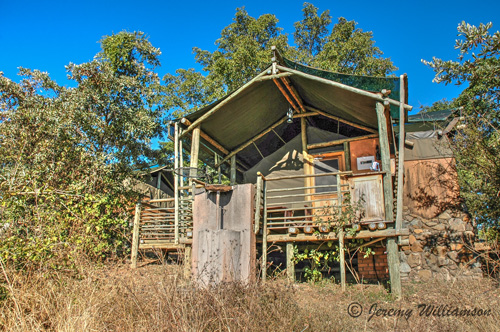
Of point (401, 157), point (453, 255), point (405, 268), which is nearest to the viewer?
point (401, 157)

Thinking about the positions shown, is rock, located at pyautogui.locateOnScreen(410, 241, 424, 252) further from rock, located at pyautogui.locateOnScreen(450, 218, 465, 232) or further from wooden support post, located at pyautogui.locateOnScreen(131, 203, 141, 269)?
wooden support post, located at pyautogui.locateOnScreen(131, 203, 141, 269)

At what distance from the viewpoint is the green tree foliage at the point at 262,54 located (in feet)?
56.6

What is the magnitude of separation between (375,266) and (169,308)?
6796 mm

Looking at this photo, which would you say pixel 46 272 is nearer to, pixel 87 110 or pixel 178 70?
pixel 87 110

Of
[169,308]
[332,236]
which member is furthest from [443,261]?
[169,308]

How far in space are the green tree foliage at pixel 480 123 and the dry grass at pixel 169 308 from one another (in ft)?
11.8

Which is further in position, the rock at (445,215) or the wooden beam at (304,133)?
the wooden beam at (304,133)

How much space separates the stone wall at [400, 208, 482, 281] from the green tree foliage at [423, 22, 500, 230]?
59cm

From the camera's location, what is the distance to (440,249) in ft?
33.3

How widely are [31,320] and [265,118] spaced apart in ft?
26.7

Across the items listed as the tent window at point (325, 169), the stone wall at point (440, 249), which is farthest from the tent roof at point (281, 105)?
the stone wall at point (440, 249)

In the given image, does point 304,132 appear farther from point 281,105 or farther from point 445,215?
point 445,215

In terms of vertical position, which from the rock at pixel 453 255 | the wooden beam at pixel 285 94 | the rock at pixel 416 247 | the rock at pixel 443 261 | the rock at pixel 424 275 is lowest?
the rock at pixel 424 275

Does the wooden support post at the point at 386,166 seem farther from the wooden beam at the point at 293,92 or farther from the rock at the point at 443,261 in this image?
the rock at the point at 443,261
